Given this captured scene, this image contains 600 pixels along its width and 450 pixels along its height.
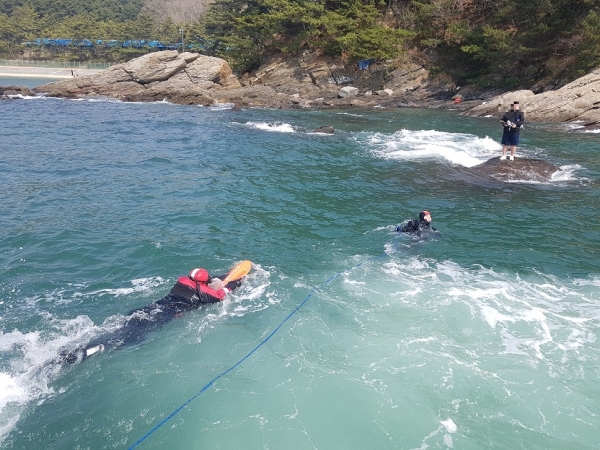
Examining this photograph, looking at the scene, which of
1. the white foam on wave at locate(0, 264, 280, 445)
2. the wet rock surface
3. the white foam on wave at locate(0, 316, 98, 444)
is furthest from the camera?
the wet rock surface

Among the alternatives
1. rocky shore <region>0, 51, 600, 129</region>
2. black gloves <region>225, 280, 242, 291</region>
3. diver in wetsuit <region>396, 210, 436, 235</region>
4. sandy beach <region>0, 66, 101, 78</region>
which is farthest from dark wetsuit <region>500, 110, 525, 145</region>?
sandy beach <region>0, 66, 101, 78</region>

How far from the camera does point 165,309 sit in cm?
826

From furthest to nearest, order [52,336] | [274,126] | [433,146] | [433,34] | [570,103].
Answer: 1. [433,34]
2. [570,103]
3. [274,126]
4. [433,146]
5. [52,336]

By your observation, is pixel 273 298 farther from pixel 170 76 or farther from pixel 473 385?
pixel 170 76

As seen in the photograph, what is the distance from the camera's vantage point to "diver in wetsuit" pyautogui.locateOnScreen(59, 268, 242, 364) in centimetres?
762

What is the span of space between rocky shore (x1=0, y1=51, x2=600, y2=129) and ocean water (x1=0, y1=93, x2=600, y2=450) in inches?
810

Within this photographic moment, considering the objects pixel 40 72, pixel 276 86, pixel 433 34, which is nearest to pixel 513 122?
pixel 433 34

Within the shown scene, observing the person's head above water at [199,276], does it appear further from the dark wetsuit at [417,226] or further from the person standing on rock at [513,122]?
the person standing on rock at [513,122]

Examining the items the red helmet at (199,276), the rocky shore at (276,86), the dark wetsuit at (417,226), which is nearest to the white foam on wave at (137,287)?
the red helmet at (199,276)

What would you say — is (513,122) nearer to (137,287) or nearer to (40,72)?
(137,287)

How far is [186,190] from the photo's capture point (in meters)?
15.4

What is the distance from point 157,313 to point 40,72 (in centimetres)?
7321

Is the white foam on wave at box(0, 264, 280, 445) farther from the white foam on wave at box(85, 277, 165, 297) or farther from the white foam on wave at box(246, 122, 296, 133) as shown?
the white foam on wave at box(246, 122, 296, 133)

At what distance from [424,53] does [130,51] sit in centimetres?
4928
